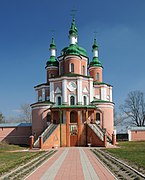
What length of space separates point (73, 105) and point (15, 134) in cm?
1266

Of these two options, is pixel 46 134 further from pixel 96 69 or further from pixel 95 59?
pixel 95 59

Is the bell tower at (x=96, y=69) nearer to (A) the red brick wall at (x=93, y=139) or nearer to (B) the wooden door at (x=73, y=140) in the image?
(A) the red brick wall at (x=93, y=139)

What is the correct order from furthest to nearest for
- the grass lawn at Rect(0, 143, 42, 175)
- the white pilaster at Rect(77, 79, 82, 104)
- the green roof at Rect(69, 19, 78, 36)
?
the green roof at Rect(69, 19, 78, 36) < the white pilaster at Rect(77, 79, 82, 104) < the grass lawn at Rect(0, 143, 42, 175)

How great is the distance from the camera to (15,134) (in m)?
41.6

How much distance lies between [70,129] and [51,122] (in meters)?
3.13

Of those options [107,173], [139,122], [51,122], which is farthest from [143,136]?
[107,173]

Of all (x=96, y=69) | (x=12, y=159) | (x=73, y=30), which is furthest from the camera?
(x=96, y=69)

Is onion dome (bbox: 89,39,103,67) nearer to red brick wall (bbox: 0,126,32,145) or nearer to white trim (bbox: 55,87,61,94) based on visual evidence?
white trim (bbox: 55,87,61,94)

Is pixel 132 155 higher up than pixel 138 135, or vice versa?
pixel 138 135

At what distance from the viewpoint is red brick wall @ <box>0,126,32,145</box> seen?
41159 mm

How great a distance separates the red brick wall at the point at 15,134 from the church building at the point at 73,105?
5.25 metres

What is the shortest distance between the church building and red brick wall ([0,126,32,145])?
525cm

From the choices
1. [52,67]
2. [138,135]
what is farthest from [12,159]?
[138,135]

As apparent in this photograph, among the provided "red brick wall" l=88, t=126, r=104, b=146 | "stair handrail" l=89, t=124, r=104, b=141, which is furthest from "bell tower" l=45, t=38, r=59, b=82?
"red brick wall" l=88, t=126, r=104, b=146
